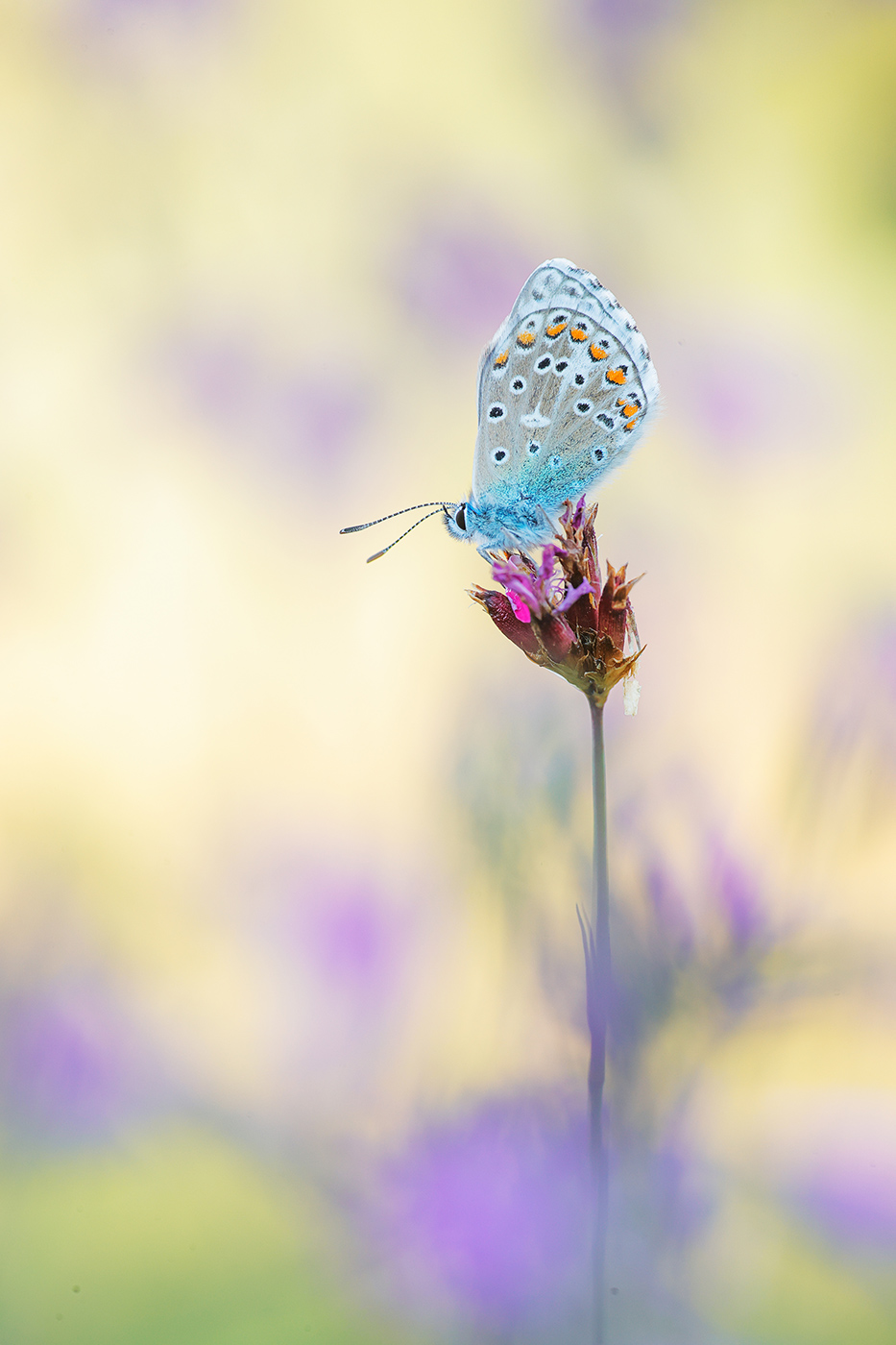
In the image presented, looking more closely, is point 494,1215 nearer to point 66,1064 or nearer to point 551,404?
point 66,1064

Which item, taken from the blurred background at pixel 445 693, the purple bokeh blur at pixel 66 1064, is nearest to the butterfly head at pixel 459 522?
the blurred background at pixel 445 693

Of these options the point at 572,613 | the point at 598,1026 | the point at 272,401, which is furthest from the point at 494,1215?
the point at 272,401

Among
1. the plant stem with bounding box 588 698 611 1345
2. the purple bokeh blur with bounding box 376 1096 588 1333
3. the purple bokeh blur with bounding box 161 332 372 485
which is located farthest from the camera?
the purple bokeh blur with bounding box 161 332 372 485

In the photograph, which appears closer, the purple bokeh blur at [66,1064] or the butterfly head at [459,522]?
the butterfly head at [459,522]

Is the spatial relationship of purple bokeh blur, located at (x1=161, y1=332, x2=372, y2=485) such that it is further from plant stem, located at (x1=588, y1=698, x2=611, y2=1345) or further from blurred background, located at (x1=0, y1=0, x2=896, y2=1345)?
plant stem, located at (x1=588, y1=698, x2=611, y2=1345)

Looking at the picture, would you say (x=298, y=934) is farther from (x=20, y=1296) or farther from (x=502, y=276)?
(x=502, y=276)

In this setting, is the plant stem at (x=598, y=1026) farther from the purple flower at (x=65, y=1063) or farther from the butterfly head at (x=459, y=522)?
the purple flower at (x=65, y=1063)

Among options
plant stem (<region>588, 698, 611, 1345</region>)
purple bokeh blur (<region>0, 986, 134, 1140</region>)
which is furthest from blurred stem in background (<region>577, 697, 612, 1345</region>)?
purple bokeh blur (<region>0, 986, 134, 1140</region>)
